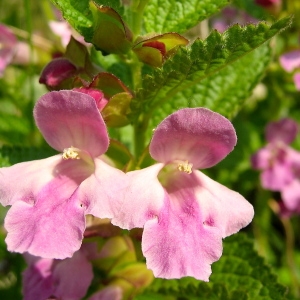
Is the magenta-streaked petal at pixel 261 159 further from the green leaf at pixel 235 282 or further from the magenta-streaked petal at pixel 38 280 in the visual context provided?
the magenta-streaked petal at pixel 38 280

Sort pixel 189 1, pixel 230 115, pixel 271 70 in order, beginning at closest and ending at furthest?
1. pixel 189 1
2. pixel 230 115
3. pixel 271 70

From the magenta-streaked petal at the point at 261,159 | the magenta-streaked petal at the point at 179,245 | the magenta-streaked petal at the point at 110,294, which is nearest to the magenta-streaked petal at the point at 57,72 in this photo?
the magenta-streaked petal at the point at 179,245

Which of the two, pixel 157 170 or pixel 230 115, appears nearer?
pixel 157 170

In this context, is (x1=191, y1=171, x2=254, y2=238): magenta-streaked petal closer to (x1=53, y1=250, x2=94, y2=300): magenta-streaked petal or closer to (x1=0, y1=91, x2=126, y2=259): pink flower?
(x1=0, y1=91, x2=126, y2=259): pink flower

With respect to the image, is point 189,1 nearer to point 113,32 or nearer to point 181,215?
point 113,32

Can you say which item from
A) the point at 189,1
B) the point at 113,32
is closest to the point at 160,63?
the point at 113,32

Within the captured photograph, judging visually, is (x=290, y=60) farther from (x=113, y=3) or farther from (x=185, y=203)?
(x=185, y=203)
